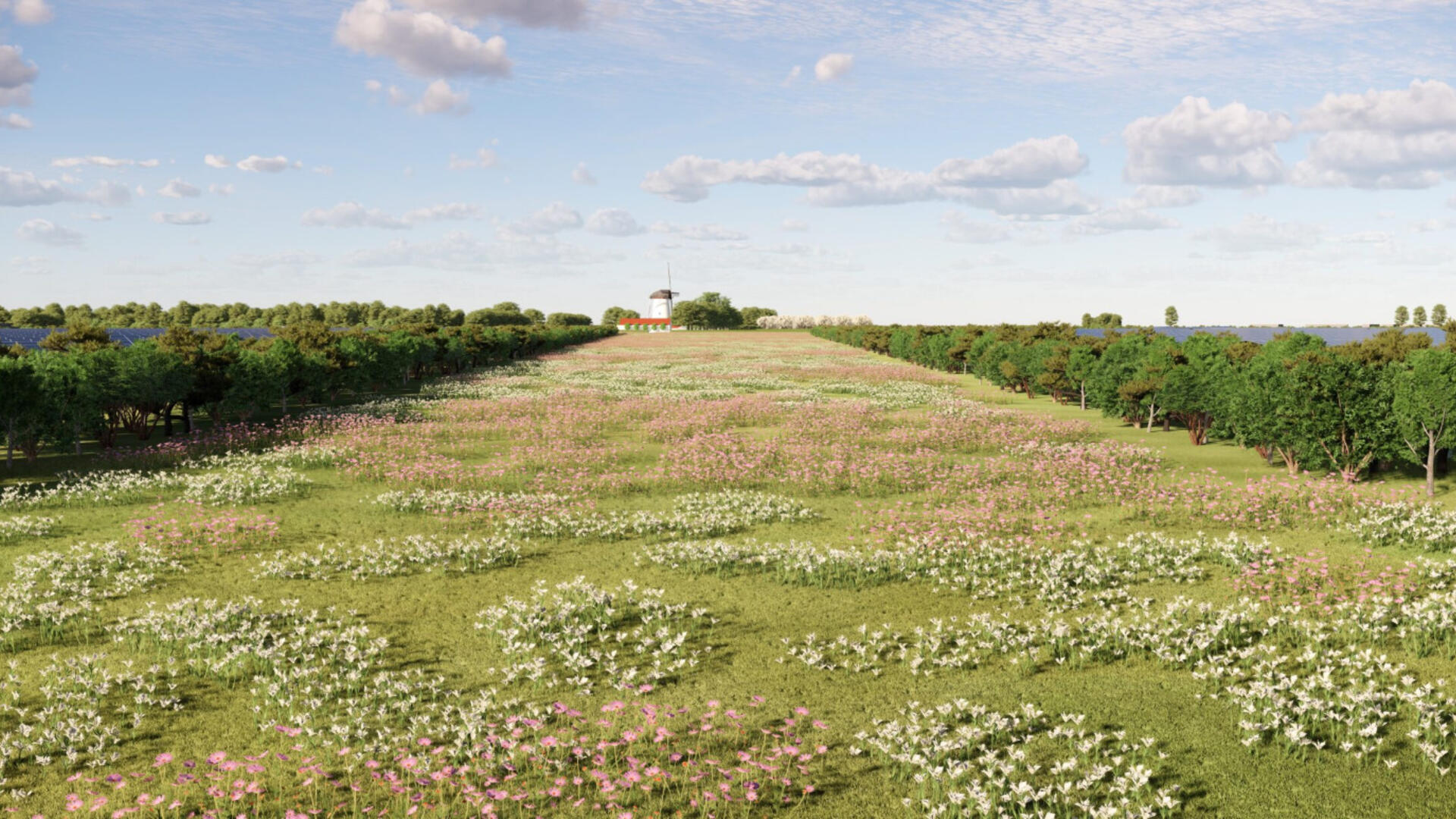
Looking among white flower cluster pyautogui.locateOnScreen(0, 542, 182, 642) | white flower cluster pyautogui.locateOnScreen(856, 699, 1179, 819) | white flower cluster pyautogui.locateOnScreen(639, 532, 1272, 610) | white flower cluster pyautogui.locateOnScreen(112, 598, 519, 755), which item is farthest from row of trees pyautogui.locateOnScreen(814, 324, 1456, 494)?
white flower cluster pyautogui.locateOnScreen(0, 542, 182, 642)

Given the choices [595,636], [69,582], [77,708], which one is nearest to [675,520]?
[595,636]

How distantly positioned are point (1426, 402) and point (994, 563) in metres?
14.0

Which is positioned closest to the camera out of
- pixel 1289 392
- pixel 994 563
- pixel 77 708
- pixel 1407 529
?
pixel 77 708

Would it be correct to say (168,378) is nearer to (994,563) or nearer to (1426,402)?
(994,563)

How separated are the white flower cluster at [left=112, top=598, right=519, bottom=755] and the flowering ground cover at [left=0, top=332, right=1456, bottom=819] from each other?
0.07m

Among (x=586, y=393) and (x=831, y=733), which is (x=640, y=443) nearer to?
(x=586, y=393)

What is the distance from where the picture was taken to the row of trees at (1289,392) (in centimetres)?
2114

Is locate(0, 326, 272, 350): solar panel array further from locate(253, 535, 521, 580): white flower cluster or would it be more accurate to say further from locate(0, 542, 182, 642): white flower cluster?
locate(253, 535, 521, 580): white flower cluster

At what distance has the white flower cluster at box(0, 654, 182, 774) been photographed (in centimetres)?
887

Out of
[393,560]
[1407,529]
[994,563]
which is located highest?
[1407,529]

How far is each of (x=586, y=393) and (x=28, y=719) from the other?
37.6 meters

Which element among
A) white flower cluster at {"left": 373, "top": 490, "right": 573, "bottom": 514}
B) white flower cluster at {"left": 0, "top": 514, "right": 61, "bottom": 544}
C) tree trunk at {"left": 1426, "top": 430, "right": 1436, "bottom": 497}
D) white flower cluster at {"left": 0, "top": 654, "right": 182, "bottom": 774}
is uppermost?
tree trunk at {"left": 1426, "top": 430, "right": 1436, "bottom": 497}

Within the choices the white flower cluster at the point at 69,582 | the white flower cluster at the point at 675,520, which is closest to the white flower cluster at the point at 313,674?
the white flower cluster at the point at 69,582

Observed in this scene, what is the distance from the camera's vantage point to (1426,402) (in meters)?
20.6
